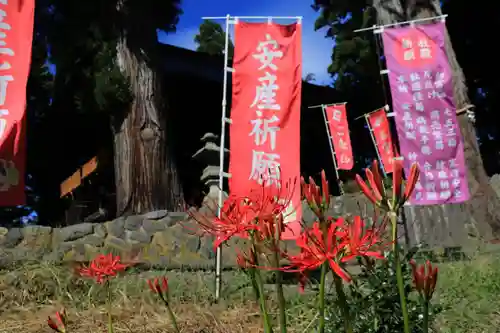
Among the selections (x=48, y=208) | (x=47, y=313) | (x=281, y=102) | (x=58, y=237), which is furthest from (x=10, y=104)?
(x=48, y=208)

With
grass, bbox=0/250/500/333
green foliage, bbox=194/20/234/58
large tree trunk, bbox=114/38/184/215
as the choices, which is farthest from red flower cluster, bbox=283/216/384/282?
green foliage, bbox=194/20/234/58

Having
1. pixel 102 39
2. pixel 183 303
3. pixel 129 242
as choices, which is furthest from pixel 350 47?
pixel 183 303

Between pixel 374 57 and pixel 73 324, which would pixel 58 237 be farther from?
pixel 374 57

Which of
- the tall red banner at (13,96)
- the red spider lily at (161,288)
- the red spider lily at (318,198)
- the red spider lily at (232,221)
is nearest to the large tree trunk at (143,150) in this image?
the tall red banner at (13,96)

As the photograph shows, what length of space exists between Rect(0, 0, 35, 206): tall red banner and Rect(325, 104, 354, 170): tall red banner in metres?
7.35

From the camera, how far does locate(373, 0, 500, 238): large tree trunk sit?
8.28 meters

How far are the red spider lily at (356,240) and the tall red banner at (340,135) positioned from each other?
34.5 feet

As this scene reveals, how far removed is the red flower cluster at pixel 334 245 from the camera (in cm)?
103

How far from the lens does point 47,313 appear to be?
12.3 feet

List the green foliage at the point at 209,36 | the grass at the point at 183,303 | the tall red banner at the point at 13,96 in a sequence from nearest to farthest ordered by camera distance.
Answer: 1. the grass at the point at 183,303
2. the tall red banner at the point at 13,96
3. the green foliage at the point at 209,36

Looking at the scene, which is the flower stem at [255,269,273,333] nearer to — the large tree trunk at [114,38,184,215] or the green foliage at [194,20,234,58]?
the large tree trunk at [114,38,184,215]

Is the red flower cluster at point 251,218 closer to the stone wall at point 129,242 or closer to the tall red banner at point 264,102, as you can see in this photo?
the tall red banner at point 264,102

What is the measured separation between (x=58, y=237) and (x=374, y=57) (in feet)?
34.5

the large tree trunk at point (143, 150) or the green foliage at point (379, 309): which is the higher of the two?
the large tree trunk at point (143, 150)
